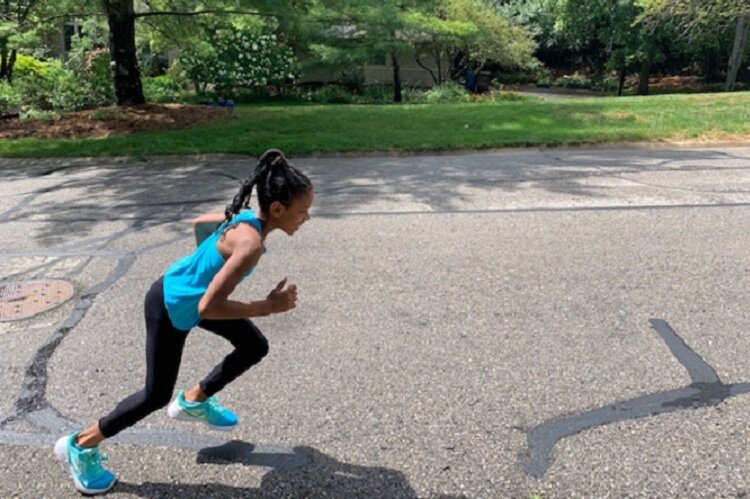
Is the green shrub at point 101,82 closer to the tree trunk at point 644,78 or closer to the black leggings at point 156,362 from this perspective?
the black leggings at point 156,362

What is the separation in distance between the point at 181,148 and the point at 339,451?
9.35 metres

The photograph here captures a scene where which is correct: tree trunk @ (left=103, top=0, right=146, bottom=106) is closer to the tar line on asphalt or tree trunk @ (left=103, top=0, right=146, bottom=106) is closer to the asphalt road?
the asphalt road

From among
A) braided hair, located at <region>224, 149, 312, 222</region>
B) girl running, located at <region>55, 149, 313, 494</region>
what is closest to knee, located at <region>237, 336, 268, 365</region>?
girl running, located at <region>55, 149, 313, 494</region>

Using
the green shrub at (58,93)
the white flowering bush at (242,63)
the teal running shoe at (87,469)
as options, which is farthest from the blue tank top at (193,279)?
the white flowering bush at (242,63)

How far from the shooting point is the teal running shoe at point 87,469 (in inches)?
104

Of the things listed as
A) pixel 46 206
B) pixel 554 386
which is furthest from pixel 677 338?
pixel 46 206

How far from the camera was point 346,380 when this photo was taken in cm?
354

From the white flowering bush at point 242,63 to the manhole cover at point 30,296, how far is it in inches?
732

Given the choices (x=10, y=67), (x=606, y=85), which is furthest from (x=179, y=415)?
(x=606, y=85)

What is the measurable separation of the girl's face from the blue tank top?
0.09m

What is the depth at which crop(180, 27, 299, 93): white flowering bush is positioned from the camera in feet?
74.5

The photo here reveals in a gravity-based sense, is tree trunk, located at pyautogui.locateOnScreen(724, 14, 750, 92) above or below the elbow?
above

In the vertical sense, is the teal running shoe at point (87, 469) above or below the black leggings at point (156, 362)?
below

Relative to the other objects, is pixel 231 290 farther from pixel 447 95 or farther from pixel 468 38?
pixel 468 38
